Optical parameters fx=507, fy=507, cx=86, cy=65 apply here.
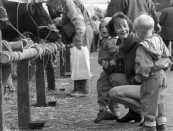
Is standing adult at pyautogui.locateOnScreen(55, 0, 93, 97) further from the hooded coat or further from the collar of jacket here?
the hooded coat

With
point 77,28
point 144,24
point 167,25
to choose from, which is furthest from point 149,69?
point 167,25

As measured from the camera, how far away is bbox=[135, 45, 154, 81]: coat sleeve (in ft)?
18.2

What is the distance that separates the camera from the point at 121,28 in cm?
621

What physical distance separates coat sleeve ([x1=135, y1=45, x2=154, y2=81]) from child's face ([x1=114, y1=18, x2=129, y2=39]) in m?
0.59

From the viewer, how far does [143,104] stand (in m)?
5.73

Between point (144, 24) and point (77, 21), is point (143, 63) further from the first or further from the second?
point (77, 21)

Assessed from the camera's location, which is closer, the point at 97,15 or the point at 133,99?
the point at 133,99

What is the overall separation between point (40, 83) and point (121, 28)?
2.15m

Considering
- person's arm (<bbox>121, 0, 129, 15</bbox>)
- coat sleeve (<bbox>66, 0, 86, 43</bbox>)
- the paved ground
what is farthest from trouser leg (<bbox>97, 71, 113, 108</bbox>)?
person's arm (<bbox>121, 0, 129, 15</bbox>)

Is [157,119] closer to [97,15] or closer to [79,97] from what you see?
[79,97]

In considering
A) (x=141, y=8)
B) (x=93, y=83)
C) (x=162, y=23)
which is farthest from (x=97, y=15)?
(x=141, y=8)

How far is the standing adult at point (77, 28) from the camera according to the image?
28.4 ft

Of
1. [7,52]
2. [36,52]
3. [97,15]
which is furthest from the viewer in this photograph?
[97,15]

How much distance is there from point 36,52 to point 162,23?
9.26 meters
